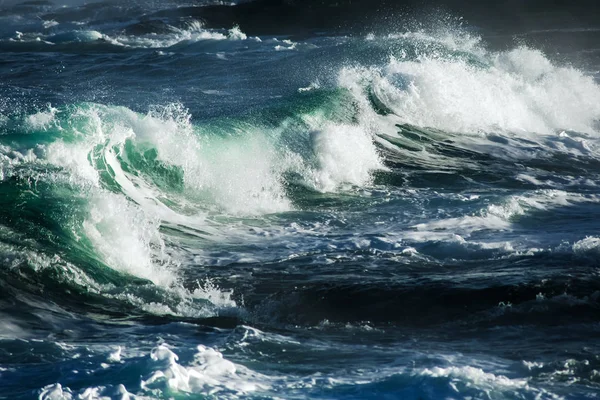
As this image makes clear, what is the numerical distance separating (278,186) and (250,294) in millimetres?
4715

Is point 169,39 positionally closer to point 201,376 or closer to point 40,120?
point 40,120

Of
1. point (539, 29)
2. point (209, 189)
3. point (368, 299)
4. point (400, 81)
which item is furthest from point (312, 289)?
point (539, 29)

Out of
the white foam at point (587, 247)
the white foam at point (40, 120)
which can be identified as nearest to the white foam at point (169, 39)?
the white foam at point (40, 120)

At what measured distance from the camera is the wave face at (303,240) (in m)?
5.63

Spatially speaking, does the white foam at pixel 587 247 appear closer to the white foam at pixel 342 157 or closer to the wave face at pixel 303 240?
the wave face at pixel 303 240

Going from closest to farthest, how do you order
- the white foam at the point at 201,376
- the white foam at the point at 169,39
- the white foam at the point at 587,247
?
the white foam at the point at 201,376 → the white foam at the point at 587,247 → the white foam at the point at 169,39

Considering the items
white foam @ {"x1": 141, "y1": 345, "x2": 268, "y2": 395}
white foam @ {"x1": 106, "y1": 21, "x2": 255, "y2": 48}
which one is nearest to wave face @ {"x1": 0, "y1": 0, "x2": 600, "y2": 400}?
white foam @ {"x1": 141, "y1": 345, "x2": 268, "y2": 395}

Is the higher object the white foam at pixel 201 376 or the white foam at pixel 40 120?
the white foam at pixel 40 120

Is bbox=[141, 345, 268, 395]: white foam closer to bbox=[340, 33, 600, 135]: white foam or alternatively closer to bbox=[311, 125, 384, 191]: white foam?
bbox=[311, 125, 384, 191]: white foam

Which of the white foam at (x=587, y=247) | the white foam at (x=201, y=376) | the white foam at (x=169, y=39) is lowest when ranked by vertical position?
the white foam at (x=201, y=376)

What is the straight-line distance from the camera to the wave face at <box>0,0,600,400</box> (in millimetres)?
5633

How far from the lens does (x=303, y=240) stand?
9.55m

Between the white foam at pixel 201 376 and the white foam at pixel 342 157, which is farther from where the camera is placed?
the white foam at pixel 342 157

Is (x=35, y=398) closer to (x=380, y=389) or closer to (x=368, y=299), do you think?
(x=380, y=389)
